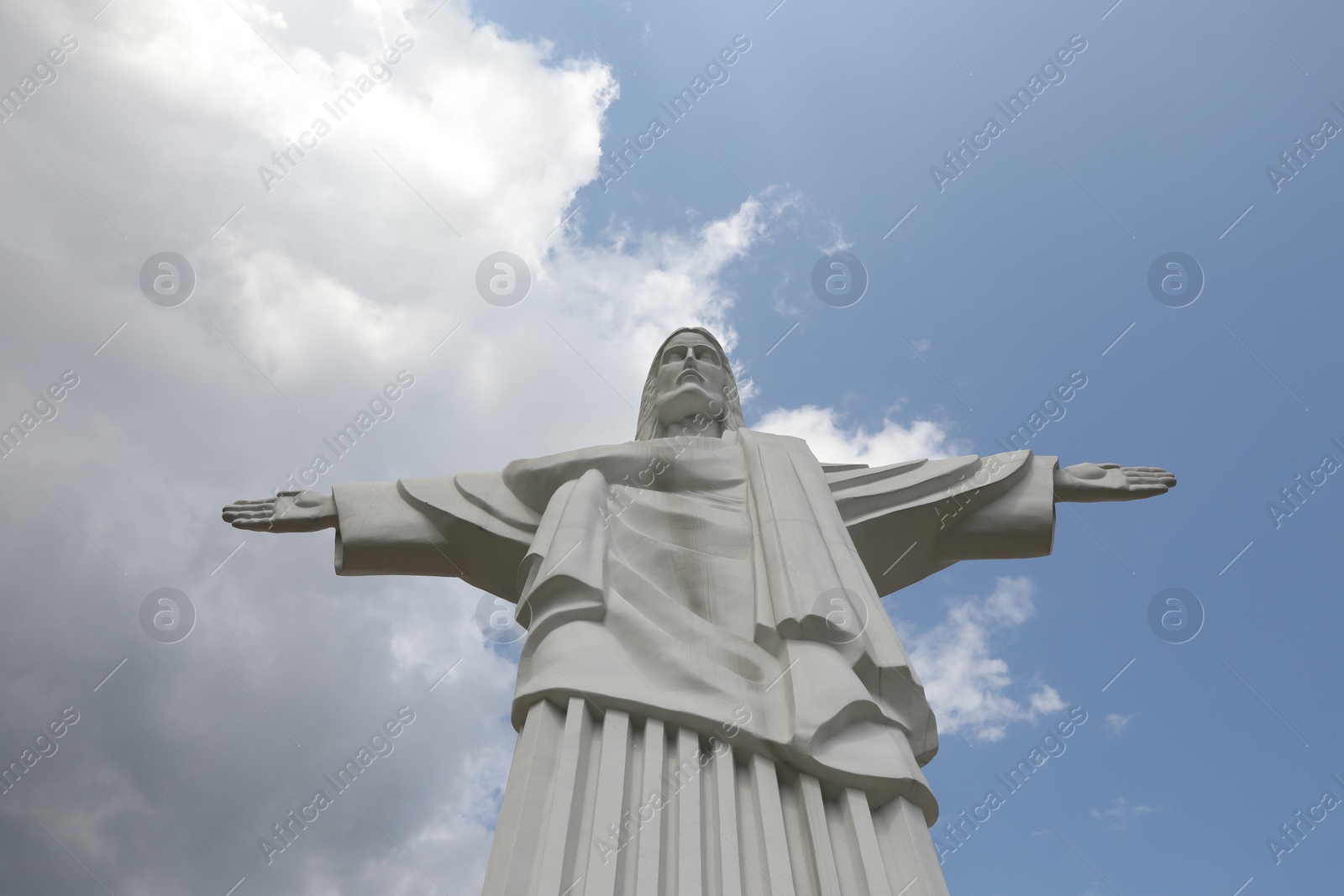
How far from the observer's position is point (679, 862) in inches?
151

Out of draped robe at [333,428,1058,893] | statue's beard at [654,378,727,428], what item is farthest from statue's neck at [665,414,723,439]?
draped robe at [333,428,1058,893]

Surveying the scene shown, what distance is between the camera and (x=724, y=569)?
559cm

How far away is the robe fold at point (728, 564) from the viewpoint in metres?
4.43

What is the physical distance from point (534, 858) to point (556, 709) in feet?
2.38

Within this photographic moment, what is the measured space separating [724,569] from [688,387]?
2511 millimetres

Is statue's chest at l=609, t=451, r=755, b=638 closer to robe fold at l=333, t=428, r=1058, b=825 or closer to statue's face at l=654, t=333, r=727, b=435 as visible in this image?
robe fold at l=333, t=428, r=1058, b=825

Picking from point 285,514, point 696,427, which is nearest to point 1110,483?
point 696,427

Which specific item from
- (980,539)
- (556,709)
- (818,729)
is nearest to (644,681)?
(556,709)

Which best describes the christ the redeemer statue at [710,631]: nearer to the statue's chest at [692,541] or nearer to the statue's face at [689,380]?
the statue's chest at [692,541]

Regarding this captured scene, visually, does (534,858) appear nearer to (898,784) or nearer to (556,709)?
(556,709)

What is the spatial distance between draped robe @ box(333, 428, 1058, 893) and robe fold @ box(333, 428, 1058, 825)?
1 cm

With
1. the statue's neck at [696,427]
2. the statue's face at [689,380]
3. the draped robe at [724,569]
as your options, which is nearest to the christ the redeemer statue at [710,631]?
the draped robe at [724,569]

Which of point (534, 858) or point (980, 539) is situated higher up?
point (980, 539)

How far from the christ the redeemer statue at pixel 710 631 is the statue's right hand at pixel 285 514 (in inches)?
0.5
